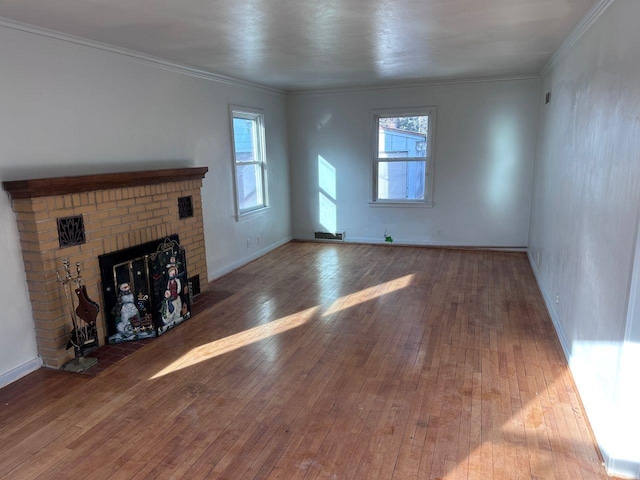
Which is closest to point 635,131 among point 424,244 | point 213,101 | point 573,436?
point 573,436

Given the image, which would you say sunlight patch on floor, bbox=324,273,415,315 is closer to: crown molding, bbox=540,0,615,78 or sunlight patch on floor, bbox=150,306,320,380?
sunlight patch on floor, bbox=150,306,320,380

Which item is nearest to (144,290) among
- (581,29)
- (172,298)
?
(172,298)

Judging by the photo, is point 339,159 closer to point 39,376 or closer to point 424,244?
point 424,244

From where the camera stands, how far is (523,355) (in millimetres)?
3195

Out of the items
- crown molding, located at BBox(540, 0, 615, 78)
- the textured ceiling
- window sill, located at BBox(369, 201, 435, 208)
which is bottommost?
window sill, located at BBox(369, 201, 435, 208)

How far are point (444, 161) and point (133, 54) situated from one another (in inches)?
173

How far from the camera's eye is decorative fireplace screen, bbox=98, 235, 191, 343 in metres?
3.55

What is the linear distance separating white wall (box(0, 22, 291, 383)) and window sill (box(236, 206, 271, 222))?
0.15 meters

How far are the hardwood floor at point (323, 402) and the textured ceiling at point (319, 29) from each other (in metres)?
2.41

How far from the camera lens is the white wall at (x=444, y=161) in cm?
609

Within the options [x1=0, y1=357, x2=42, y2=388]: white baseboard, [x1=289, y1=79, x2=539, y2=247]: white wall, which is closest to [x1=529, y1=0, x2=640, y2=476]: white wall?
[x1=289, y1=79, x2=539, y2=247]: white wall

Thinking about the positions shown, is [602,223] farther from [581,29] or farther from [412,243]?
[412,243]

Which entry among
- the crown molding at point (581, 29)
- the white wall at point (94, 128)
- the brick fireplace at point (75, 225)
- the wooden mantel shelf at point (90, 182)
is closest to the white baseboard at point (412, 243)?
the white wall at point (94, 128)

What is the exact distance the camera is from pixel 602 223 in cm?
241
